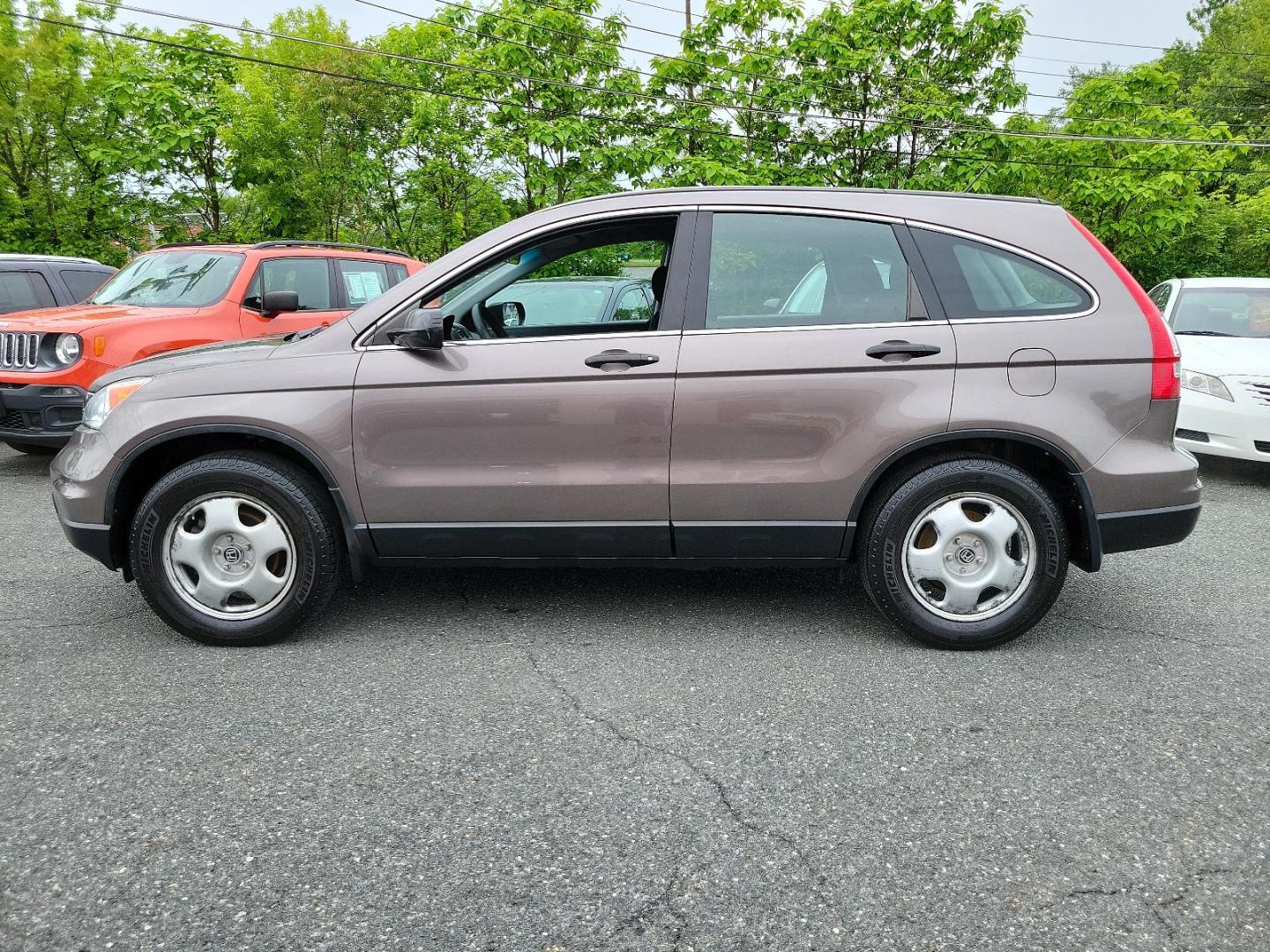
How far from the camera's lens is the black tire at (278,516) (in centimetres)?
367

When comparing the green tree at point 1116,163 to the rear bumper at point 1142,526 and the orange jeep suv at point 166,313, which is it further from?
the rear bumper at point 1142,526

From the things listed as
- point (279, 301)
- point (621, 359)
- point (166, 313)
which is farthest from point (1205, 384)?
point (166, 313)

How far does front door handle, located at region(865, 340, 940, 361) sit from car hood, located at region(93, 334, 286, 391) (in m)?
2.40

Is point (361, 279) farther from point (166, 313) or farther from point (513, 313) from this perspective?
point (513, 313)

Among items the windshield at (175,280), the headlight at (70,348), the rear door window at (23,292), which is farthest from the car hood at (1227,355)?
the rear door window at (23,292)

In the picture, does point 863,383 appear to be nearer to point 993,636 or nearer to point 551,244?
point 993,636

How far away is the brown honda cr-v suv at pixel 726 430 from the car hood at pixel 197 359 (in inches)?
1.4

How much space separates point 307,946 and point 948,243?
10.5 ft

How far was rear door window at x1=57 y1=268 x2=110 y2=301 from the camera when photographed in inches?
360

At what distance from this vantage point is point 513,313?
4160 millimetres

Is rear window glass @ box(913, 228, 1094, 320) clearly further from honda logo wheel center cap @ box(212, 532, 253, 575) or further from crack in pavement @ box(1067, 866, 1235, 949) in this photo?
honda logo wheel center cap @ box(212, 532, 253, 575)

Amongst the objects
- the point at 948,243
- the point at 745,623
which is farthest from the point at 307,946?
the point at 948,243

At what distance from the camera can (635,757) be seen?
9.49ft

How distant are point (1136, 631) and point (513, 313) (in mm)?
3008
